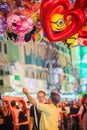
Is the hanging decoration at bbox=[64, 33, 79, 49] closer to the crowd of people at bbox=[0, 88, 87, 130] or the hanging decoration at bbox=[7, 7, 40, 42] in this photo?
the hanging decoration at bbox=[7, 7, 40, 42]

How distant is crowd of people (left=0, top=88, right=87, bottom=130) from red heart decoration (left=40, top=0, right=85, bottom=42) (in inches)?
19.7

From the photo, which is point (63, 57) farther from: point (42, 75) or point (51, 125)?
point (51, 125)

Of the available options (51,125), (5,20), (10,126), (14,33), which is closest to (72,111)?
(51,125)

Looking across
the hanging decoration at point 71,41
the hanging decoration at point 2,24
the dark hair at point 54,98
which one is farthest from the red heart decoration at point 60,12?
the dark hair at point 54,98

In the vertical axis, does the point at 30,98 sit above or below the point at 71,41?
below

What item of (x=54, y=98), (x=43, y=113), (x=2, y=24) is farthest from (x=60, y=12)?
(x=43, y=113)

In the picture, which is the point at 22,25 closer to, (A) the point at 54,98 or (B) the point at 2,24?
(B) the point at 2,24

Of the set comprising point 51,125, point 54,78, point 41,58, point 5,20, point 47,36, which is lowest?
point 51,125

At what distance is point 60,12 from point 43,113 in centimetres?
87

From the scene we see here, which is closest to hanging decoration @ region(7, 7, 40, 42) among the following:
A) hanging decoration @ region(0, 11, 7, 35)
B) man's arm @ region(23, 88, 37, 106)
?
hanging decoration @ region(0, 11, 7, 35)

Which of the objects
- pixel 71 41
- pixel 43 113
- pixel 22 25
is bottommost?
pixel 43 113

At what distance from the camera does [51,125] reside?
2.10 meters

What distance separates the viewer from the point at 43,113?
2.10 m

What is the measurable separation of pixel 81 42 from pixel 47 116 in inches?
27.7
